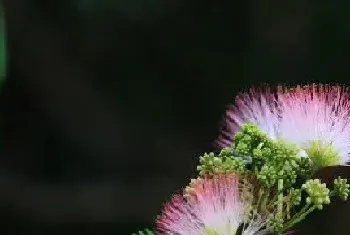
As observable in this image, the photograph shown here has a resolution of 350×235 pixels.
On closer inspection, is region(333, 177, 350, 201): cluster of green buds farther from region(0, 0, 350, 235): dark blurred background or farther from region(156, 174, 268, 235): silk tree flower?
region(0, 0, 350, 235): dark blurred background

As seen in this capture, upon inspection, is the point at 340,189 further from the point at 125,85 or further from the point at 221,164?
the point at 125,85

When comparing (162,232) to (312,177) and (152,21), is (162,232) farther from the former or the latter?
(152,21)

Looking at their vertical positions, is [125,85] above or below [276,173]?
above

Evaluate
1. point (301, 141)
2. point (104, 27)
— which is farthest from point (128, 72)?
point (301, 141)

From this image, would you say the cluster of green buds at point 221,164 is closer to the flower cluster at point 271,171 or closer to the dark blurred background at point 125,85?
the flower cluster at point 271,171

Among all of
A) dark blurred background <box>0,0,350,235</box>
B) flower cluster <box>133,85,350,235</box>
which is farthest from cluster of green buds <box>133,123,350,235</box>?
dark blurred background <box>0,0,350,235</box>

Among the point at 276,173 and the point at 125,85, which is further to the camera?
the point at 125,85

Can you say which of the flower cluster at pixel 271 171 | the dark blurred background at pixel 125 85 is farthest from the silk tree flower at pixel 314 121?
the dark blurred background at pixel 125 85

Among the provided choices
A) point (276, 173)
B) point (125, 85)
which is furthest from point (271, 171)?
point (125, 85)
